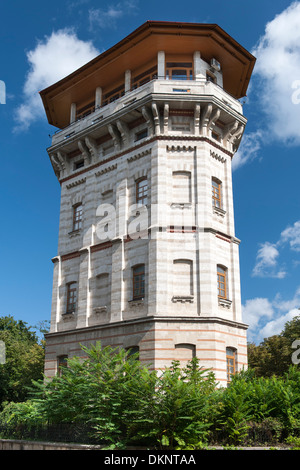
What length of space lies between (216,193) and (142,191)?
4.67 metres

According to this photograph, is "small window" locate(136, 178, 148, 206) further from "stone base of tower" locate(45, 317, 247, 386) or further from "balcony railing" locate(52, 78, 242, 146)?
"stone base of tower" locate(45, 317, 247, 386)

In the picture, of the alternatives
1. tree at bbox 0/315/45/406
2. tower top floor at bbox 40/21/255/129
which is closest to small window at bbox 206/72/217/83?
tower top floor at bbox 40/21/255/129

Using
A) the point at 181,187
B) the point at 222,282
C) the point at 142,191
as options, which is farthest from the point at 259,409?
the point at 142,191

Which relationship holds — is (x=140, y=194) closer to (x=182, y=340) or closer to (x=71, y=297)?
(x=71, y=297)

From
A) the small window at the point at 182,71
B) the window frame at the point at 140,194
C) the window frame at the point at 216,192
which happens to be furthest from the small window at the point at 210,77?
the window frame at the point at 140,194

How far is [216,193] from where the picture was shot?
31312mm

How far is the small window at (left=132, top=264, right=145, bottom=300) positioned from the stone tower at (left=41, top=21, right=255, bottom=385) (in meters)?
0.09

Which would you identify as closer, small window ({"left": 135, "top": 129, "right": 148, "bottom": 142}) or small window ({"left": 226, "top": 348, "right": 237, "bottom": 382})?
small window ({"left": 226, "top": 348, "right": 237, "bottom": 382})

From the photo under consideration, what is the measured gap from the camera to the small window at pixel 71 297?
3275 cm

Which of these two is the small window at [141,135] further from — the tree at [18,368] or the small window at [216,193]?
the tree at [18,368]

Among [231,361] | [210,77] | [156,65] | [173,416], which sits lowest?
[173,416]

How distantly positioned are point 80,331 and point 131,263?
5.54 meters

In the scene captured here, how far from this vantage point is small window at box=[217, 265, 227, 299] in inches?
1146
